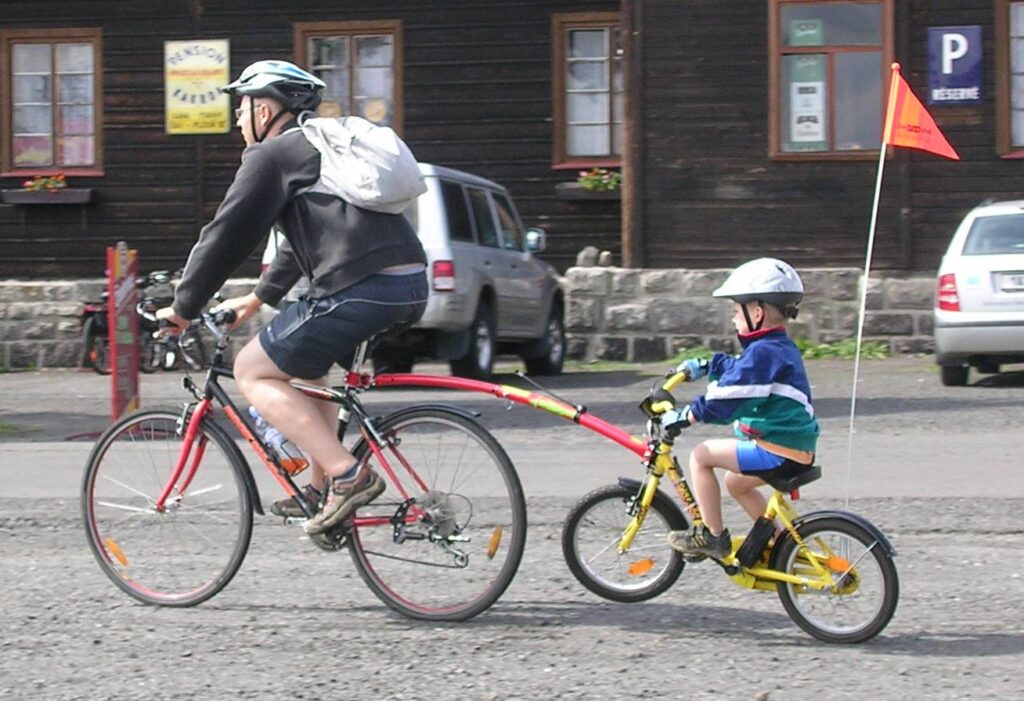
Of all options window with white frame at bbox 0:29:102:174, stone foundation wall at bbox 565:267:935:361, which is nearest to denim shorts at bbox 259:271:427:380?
stone foundation wall at bbox 565:267:935:361

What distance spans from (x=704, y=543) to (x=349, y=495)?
3.86ft

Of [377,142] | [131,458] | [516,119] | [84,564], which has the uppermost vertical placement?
[516,119]

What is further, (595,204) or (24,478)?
(595,204)

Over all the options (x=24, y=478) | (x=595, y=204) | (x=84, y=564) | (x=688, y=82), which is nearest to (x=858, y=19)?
(x=688, y=82)

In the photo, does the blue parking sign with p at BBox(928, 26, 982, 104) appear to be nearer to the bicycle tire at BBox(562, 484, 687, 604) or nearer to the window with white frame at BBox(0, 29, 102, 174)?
the window with white frame at BBox(0, 29, 102, 174)

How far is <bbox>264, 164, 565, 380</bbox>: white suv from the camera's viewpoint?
51.6ft

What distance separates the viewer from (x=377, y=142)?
6.10 m

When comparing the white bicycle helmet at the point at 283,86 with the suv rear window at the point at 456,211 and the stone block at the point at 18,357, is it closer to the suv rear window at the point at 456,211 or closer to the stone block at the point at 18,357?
the suv rear window at the point at 456,211

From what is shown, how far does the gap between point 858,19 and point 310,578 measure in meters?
13.3

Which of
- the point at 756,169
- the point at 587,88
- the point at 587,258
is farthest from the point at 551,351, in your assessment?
the point at 587,88

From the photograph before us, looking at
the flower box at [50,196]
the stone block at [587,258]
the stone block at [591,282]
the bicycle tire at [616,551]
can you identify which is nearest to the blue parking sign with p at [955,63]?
the stone block at [591,282]

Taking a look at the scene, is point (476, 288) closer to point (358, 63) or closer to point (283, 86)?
point (358, 63)

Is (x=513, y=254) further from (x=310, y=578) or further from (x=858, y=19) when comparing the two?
(x=310, y=578)

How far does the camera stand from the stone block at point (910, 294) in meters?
18.7
